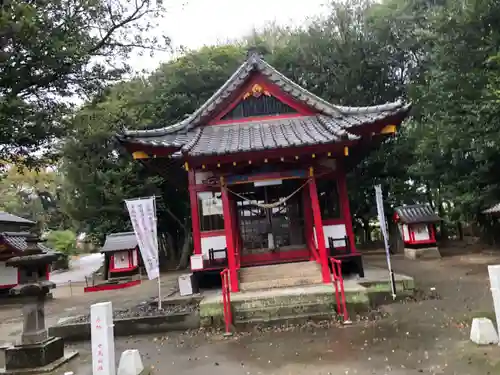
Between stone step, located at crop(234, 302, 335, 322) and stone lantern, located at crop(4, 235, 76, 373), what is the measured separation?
11.6 ft

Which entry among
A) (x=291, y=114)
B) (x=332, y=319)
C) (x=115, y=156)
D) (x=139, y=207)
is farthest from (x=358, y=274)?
(x=115, y=156)

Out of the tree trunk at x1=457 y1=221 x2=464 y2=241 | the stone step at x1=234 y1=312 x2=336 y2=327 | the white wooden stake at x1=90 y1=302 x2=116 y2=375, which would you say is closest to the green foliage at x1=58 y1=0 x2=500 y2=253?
the tree trunk at x1=457 y1=221 x2=464 y2=241

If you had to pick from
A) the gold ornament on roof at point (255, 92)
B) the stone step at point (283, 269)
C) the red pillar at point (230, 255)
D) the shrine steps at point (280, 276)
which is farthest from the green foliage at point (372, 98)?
the shrine steps at point (280, 276)

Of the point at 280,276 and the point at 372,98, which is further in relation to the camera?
the point at 372,98

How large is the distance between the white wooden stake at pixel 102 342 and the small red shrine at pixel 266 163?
15.5ft

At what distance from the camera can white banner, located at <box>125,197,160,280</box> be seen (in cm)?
1042

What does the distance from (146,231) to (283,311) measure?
14.1ft

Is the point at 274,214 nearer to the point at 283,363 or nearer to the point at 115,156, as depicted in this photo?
the point at 283,363

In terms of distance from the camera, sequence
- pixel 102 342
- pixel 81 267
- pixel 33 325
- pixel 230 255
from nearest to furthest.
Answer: pixel 102 342 → pixel 33 325 → pixel 230 255 → pixel 81 267

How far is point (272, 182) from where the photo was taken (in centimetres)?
1099

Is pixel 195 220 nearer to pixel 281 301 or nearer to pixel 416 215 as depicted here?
pixel 281 301

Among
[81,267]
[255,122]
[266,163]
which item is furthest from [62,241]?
[266,163]

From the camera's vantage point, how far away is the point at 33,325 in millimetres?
6996

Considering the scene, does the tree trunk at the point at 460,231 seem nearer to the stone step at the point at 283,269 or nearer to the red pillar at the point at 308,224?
the red pillar at the point at 308,224
